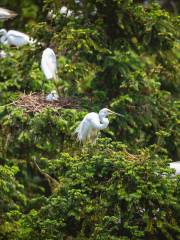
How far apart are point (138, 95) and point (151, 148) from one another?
5.29ft

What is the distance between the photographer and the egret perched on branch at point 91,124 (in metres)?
6.30

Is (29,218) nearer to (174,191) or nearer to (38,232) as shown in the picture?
(38,232)

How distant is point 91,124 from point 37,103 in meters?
0.52

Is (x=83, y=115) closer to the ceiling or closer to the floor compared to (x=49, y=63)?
closer to the floor

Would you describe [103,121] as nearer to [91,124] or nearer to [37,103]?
[91,124]

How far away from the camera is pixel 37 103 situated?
6613mm

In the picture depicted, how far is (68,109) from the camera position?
21.4 feet

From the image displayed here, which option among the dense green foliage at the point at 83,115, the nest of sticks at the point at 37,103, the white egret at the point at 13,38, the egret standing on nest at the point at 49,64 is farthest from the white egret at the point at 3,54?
the nest of sticks at the point at 37,103

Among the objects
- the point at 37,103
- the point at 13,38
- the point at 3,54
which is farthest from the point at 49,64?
the point at 13,38

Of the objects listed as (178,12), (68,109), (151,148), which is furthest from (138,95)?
(178,12)

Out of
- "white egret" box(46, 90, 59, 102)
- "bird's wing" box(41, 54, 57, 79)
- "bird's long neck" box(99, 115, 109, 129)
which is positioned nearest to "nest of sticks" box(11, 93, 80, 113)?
"white egret" box(46, 90, 59, 102)

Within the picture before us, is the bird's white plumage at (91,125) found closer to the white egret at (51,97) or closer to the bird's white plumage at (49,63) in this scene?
the white egret at (51,97)

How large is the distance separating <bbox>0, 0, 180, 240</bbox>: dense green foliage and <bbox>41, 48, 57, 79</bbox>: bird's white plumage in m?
0.09

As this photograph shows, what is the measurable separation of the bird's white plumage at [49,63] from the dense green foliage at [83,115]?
0.09m
